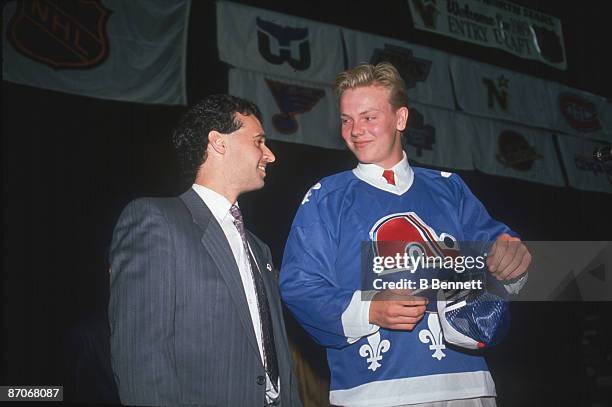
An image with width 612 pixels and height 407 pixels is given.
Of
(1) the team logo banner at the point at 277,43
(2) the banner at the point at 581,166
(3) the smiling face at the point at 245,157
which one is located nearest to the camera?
(3) the smiling face at the point at 245,157

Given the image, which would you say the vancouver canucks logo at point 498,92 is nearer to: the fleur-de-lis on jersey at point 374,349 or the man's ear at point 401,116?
the man's ear at point 401,116

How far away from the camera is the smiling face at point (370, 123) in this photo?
2186 mm

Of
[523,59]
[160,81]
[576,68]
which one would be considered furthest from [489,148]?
[160,81]

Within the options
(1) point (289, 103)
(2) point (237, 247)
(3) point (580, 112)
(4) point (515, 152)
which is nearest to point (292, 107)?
(1) point (289, 103)

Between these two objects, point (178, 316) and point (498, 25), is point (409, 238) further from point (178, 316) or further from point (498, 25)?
point (498, 25)

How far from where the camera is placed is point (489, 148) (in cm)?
592

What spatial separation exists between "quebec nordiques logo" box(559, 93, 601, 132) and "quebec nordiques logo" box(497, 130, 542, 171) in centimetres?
61

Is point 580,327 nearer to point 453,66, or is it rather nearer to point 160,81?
point 453,66

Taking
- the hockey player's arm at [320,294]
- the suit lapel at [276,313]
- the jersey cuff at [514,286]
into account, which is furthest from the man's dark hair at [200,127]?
the jersey cuff at [514,286]

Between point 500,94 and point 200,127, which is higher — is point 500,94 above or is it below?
above

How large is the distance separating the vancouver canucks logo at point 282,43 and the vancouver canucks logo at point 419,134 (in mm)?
1118

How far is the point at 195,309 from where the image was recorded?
1.77 meters

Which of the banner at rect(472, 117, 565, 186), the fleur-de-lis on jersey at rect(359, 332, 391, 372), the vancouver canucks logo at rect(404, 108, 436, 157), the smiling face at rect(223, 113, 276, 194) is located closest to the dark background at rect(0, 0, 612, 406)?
the banner at rect(472, 117, 565, 186)

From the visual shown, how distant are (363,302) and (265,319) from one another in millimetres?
323
